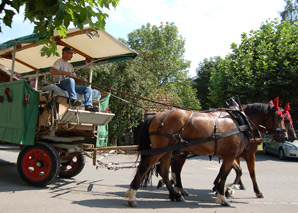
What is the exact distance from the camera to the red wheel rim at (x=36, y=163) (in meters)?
5.45

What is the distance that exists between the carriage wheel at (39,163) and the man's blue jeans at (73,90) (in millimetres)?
1098

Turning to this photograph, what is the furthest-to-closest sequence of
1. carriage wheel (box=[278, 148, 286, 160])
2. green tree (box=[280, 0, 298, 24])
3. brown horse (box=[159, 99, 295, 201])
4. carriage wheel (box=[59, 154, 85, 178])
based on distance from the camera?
green tree (box=[280, 0, 298, 24]) → carriage wheel (box=[278, 148, 286, 160]) → carriage wheel (box=[59, 154, 85, 178]) → brown horse (box=[159, 99, 295, 201])

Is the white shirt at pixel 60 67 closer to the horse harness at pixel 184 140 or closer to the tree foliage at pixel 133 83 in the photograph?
the tree foliage at pixel 133 83

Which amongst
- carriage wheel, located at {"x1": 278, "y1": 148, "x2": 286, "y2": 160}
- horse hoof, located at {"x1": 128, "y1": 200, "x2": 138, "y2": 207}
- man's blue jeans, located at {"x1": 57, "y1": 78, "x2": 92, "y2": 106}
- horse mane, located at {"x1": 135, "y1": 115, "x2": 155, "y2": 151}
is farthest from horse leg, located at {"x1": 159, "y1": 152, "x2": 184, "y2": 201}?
carriage wheel, located at {"x1": 278, "y1": 148, "x2": 286, "y2": 160}

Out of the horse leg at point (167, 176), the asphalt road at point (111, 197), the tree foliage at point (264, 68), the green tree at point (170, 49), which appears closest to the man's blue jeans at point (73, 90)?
the asphalt road at point (111, 197)

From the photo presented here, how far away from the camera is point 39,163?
5.46 m

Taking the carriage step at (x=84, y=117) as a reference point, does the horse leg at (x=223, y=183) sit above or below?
below

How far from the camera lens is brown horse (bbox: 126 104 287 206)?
16.7 feet

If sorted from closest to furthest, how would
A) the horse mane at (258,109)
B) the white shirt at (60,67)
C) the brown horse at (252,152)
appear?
the white shirt at (60,67)
the brown horse at (252,152)
the horse mane at (258,109)

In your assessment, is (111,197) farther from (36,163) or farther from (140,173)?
(36,163)

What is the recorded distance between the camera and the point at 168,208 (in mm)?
4785

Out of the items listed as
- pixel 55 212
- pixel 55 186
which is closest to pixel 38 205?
pixel 55 212

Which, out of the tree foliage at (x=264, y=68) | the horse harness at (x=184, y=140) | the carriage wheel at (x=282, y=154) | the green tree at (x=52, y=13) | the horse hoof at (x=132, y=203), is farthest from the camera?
the tree foliage at (x=264, y=68)

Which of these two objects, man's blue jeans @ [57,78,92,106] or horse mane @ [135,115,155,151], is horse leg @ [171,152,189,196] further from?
man's blue jeans @ [57,78,92,106]
